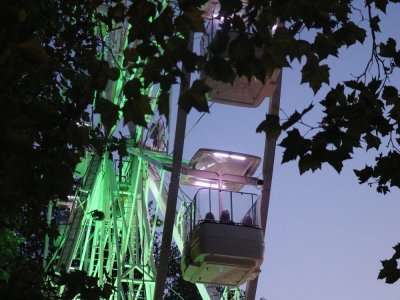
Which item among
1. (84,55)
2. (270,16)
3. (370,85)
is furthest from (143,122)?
(84,55)

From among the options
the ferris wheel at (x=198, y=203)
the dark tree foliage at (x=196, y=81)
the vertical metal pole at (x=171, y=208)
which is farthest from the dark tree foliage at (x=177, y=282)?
the dark tree foliage at (x=196, y=81)

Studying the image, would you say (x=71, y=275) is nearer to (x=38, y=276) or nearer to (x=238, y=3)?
(x=38, y=276)

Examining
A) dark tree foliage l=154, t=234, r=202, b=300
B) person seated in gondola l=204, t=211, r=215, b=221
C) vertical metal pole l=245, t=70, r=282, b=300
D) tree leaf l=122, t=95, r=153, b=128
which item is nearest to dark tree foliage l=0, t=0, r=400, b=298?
tree leaf l=122, t=95, r=153, b=128

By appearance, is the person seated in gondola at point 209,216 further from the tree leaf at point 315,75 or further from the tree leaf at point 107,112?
the tree leaf at point 107,112

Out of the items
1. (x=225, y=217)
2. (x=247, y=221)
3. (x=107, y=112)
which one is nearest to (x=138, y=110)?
(x=107, y=112)

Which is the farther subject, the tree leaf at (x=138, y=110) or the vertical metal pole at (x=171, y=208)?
the vertical metal pole at (x=171, y=208)

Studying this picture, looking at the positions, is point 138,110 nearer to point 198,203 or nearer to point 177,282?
point 198,203

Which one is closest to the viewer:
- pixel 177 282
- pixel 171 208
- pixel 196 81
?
pixel 196 81

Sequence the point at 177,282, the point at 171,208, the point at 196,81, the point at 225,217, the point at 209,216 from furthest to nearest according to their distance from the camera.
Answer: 1. the point at 177,282
2. the point at 171,208
3. the point at 225,217
4. the point at 209,216
5. the point at 196,81

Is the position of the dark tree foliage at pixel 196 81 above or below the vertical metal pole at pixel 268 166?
below

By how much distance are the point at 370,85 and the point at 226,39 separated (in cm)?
145

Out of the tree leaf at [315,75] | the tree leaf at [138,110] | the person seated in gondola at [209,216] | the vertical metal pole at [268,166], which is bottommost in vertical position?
the tree leaf at [138,110]

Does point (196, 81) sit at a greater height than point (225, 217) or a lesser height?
lesser

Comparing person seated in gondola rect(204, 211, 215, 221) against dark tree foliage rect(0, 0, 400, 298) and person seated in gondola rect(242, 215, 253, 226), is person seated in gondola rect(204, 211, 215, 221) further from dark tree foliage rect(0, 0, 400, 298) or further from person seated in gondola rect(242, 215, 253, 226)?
dark tree foliage rect(0, 0, 400, 298)
